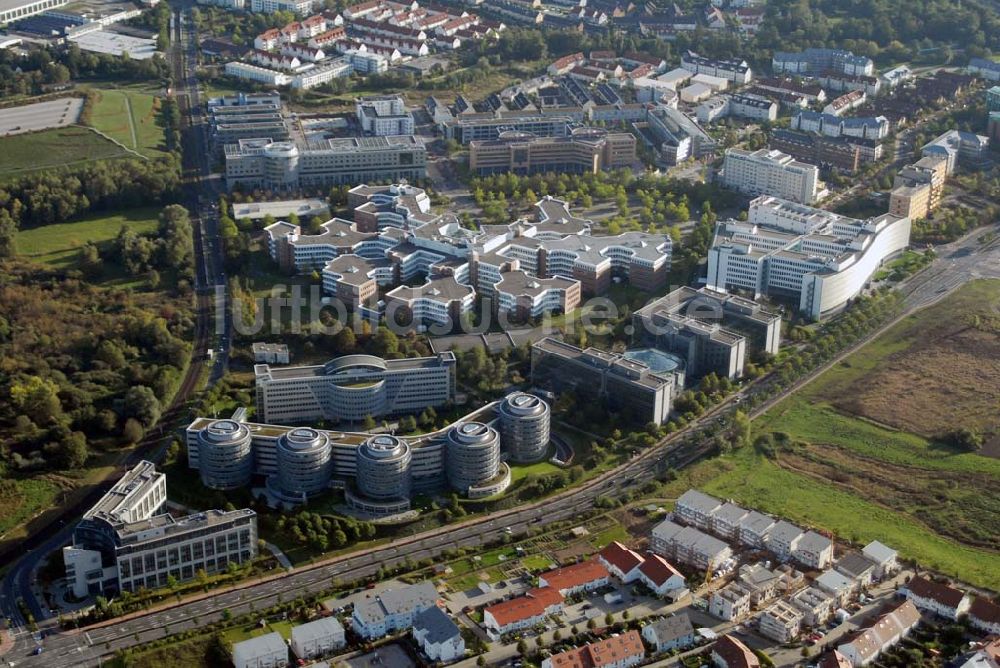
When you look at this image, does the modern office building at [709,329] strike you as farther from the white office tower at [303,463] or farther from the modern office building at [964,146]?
the modern office building at [964,146]

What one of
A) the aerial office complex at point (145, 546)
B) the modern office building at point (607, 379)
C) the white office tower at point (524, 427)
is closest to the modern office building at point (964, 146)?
the modern office building at point (607, 379)

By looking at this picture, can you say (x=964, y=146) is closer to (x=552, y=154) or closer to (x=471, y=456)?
(x=552, y=154)

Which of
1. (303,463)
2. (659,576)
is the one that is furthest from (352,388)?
(659,576)

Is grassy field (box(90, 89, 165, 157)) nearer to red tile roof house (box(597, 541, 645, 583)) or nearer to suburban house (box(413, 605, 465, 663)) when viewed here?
red tile roof house (box(597, 541, 645, 583))

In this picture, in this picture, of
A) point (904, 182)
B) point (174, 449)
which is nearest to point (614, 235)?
point (904, 182)

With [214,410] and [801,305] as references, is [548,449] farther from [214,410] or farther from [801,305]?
[801,305]

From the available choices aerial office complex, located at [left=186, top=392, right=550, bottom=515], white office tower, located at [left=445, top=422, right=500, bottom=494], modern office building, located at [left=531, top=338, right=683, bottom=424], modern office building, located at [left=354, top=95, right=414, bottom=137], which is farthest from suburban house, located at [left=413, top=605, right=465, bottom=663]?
modern office building, located at [left=354, top=95, right=414, bottom=137]
